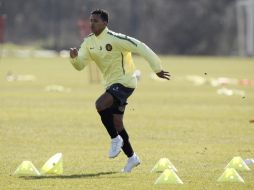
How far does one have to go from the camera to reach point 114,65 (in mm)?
15492

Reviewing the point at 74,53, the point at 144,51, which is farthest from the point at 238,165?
the point at 74,53

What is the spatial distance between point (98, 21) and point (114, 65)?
75 cm

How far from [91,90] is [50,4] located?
224 ft

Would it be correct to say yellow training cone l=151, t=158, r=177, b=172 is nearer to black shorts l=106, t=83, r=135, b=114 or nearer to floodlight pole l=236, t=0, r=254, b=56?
black shorts l=106, t=83, r=135, b=114

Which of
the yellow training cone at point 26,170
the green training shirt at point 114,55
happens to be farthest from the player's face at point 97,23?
the yellow training cone at point 26,170

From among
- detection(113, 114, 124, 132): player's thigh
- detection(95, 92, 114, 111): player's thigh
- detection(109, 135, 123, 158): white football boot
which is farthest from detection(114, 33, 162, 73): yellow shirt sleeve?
detection(109, 135, 123, 158): white football boot

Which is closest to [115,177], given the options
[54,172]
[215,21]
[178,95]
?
[54,172]

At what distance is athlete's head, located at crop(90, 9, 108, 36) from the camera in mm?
15219

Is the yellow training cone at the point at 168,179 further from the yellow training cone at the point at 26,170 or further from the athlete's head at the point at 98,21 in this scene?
the athlete's head at the point at 98,21

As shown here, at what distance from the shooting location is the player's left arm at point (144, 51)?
49.8 ft

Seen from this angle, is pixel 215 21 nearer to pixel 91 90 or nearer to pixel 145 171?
pixel 91 90

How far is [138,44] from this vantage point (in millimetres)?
15273

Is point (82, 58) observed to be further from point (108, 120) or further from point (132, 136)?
point (132, 136)

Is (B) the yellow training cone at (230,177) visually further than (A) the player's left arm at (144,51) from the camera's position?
No
